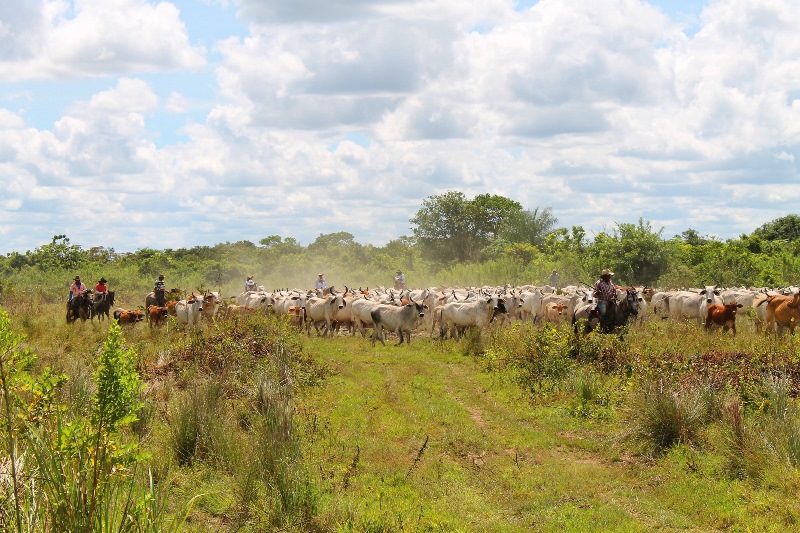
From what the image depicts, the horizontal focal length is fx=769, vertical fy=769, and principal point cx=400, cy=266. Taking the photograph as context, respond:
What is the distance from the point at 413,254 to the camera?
72688 mm

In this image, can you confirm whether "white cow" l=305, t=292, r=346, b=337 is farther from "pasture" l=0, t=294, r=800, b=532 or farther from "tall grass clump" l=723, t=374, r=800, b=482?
"tall grass clump" l=723, t=374, r=800, b=482

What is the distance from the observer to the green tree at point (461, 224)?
234ft

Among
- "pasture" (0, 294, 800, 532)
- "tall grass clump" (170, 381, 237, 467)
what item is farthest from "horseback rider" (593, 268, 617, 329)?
"tall grass clump" (170, 381, 237, 467)

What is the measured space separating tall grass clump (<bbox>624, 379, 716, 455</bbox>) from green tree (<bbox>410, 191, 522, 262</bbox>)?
195 feet

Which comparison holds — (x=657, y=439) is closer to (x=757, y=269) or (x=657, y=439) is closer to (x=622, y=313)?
(x=622, y=313)

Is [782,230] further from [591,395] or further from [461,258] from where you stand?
[591,395]

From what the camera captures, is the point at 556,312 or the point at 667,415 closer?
the point at 667,415

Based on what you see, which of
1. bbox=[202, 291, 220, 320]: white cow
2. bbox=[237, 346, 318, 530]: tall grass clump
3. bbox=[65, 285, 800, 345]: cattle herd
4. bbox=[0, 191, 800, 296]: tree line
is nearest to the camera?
bbox=[237, 346, 318, 530]: tall grass clump

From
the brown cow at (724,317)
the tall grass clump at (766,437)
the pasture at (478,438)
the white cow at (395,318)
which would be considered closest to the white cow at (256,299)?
the white cow at (395,318)

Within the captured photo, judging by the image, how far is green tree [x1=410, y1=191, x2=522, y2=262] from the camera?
71188mm

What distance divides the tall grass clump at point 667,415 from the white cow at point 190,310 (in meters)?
15.9

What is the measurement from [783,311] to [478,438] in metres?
11.9

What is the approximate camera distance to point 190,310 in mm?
24188

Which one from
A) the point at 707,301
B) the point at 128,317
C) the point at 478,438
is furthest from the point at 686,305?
the point at 128,317
